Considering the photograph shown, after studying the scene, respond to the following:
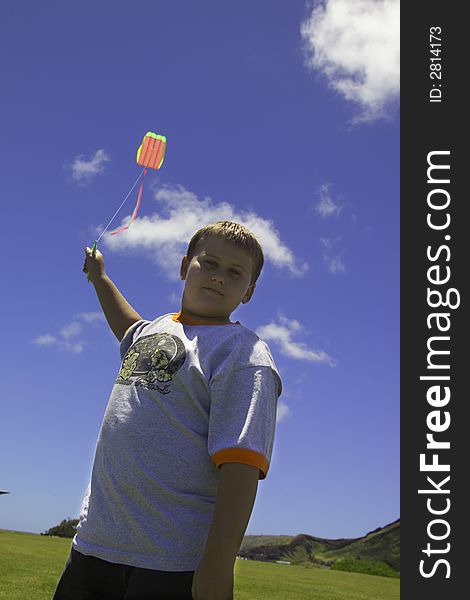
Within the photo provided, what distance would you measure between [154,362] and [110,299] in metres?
0.88

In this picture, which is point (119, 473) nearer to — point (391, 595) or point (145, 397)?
point (145, 397)

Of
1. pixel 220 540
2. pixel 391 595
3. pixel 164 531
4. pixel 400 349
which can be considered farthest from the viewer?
pixel 391 595

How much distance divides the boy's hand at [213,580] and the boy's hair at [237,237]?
4.07 feet

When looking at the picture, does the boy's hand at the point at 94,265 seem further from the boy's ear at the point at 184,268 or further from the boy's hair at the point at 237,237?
the boy's hair at the point at 237,237

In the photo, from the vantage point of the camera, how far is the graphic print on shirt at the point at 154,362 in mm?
2398

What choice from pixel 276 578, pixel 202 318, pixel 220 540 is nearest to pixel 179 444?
pixel 220 540

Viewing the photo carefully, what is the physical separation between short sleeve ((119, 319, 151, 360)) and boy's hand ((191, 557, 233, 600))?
44.5 inches

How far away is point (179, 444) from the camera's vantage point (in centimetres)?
227

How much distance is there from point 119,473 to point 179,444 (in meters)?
0.25

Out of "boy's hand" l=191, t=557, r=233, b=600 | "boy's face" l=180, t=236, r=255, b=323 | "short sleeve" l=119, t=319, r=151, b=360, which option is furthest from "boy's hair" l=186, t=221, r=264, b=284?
"boy's hand" l=191, t=557, r=233, b=600

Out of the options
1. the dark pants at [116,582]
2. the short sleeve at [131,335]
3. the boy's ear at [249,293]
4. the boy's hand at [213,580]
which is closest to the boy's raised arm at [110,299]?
the short sleeve at [131,335]

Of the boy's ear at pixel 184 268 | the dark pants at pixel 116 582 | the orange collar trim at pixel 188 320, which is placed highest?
the boy's ear at pixel 184 268

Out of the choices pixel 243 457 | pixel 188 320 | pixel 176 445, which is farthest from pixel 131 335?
pixel 243 457

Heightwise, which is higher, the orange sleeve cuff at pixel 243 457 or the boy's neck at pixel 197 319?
the boy's neck at pixel 197 319
